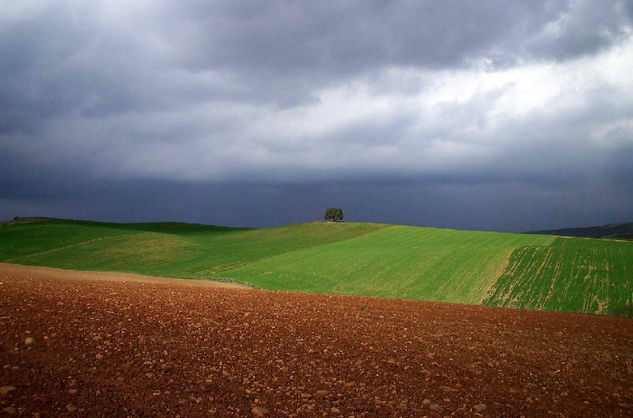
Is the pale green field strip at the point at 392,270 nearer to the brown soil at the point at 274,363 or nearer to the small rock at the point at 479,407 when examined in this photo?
the brown soil at the point at 274,363

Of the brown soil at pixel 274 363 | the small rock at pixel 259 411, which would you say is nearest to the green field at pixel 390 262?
the brown soil at pixel 274 363

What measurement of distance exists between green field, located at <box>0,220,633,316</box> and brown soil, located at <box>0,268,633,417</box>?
22274mm

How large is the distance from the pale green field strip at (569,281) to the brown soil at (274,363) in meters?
19.5

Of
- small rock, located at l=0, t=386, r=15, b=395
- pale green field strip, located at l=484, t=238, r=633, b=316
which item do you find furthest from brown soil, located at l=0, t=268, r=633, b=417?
pale green field strip, located at l=484, t=238, r=633, b=316

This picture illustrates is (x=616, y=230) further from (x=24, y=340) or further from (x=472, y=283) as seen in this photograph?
(x=24, y=340)

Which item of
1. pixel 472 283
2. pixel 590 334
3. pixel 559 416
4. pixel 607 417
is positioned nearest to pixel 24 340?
pixel 559 416

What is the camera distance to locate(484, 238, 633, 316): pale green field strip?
33.4 m

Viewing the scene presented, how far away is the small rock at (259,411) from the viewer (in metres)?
7.82

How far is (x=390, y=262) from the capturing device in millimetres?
48781

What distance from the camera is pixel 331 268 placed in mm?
47875

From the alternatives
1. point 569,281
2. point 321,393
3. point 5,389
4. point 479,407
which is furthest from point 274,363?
point 569,281

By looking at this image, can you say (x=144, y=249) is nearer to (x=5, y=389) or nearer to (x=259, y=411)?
(x=5, y=389)

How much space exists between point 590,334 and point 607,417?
867 centimetres

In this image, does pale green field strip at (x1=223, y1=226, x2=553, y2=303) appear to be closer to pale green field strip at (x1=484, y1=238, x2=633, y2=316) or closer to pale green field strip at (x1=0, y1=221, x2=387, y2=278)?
pale green field strip at (x1=484, y1=238, x2=633, y2=316)
